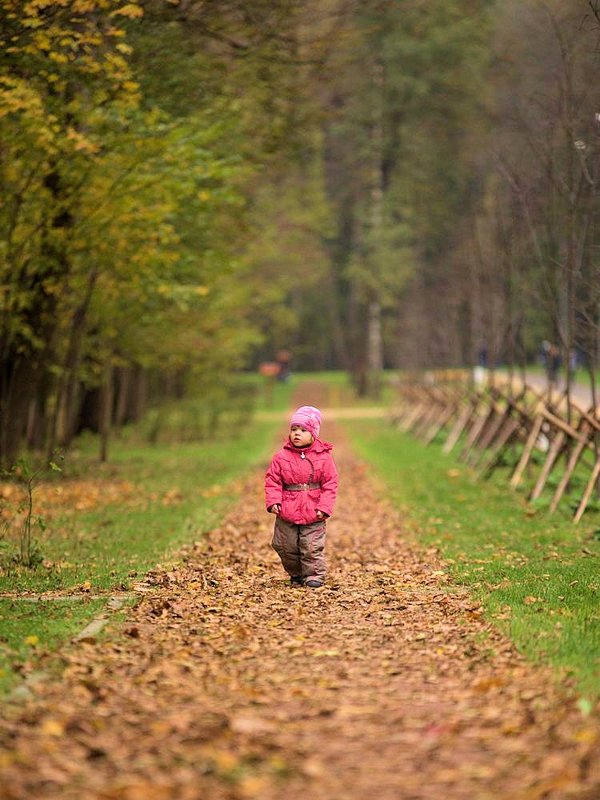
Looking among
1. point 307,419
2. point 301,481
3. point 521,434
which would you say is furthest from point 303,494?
point 521,434

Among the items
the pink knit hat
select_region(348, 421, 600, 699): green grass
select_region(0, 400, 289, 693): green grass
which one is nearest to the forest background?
select_region(0, 400, 289, 693): green grass

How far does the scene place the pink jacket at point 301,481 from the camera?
10.4m

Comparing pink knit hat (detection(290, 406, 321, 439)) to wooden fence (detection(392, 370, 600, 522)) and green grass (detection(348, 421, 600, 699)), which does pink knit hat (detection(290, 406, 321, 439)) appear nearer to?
green grass (detection(348, 421, 600, 699))

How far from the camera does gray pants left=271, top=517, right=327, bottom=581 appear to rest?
10.5 m

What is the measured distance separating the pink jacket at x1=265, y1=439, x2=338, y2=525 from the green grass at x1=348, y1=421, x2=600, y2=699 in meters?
1.33

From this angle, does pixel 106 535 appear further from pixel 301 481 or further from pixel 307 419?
pixel 307 419

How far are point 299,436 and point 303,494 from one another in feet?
1.53

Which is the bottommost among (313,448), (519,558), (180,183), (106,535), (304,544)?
(106,535)

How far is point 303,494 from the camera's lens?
34.2ft

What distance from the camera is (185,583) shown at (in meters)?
10.6

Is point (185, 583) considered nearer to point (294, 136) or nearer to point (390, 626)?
point (390, 626)

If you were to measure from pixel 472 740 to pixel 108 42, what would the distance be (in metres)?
14.3

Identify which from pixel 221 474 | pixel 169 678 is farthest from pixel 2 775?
pixel 221 474

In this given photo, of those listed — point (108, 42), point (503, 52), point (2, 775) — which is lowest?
point (2, 775)
